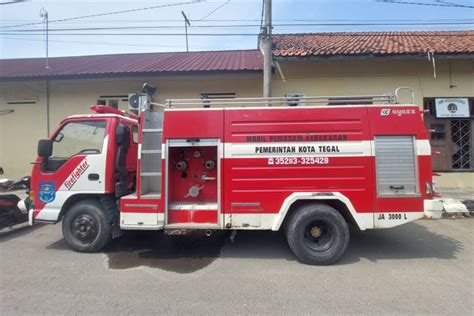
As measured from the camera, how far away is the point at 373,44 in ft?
34.9

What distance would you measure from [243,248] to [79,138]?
3498 mm

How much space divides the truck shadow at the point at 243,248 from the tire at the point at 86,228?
0.31 metres

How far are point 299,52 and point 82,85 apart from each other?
26.7ft

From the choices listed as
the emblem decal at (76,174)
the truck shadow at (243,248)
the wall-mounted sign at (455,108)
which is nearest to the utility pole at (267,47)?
the truck shadow at (243,248)

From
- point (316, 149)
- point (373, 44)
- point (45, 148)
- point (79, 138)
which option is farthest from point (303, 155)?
point (373, 44)

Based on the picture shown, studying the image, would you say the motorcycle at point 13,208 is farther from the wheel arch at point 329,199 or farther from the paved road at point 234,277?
the wheel arch at point 329,199

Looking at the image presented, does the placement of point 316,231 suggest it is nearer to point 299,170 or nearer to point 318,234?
point 318,234

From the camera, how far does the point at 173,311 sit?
10.3 feet

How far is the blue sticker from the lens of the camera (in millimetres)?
4902

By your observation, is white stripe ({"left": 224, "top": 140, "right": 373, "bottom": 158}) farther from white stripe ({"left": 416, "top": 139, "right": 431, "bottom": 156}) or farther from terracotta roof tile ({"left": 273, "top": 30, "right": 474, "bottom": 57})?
terracotta roof tile ({"left": 273, "top": 30, "right": 474, "bottom": 57})

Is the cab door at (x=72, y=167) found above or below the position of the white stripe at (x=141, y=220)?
above

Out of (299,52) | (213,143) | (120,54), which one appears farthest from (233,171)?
(120,54)

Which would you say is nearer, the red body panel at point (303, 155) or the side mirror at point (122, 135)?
the red body panel at point (303, 155)

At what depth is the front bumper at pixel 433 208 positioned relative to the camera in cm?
432
